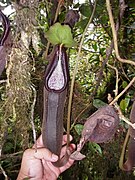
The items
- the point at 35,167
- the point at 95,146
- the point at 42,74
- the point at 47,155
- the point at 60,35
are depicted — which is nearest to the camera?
the point at 60,35

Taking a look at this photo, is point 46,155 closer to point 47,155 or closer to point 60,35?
point 47,155

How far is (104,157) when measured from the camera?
2059 millimetres

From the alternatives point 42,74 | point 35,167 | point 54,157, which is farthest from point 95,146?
point 42,74

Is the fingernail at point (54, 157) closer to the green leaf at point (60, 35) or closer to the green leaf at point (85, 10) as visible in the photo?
the green leaf at point (60, 35)

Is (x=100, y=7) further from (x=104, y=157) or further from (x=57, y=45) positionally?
(x=104, y=157)

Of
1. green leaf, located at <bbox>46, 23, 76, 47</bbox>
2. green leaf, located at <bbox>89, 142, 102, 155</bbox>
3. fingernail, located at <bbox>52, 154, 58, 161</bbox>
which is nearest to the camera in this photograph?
green leaf, located at <bbox>46, 23, 76, 47</bbox>

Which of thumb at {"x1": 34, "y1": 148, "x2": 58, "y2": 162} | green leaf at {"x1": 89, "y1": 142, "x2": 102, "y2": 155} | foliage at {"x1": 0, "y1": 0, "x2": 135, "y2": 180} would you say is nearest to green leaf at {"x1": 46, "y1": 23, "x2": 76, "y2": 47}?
foliage at {"x1": 0, "y1": 0, "x2": 135, "y2": 180}

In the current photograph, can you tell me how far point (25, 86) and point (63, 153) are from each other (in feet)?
0.58

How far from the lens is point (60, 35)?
0.71 m

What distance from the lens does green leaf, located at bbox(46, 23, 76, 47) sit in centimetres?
71

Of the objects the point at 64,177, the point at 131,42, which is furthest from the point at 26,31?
the point at 64,177

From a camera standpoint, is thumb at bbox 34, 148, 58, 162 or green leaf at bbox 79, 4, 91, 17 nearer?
thumb at bbox 34, 148, 58, 162

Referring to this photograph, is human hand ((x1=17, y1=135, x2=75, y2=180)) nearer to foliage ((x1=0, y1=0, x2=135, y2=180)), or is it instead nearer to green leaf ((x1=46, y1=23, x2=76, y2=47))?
foliage ((x1=0, y1=0, x2=135, y2=180))

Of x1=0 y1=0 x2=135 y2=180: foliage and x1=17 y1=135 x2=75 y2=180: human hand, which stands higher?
x1=0 y1=0 x2=135 y2=180: foliage
